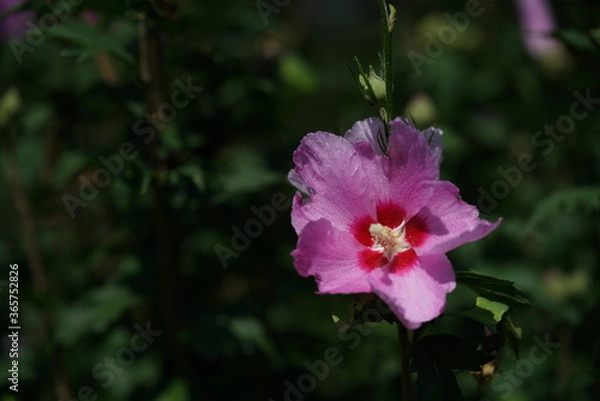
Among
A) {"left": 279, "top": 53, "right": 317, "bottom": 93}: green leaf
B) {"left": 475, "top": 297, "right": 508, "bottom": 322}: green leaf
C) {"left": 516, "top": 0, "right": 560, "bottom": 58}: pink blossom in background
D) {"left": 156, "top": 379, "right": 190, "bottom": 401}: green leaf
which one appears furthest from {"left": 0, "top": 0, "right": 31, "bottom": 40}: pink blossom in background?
{"left": 475, "top": 297, "right": 508, "bottom": 322}: green leaf

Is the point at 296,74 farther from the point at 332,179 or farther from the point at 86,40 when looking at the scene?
the point at 332,179

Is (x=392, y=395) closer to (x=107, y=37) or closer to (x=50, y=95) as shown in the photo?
(x=107, y=37)

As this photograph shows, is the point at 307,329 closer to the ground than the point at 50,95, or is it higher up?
closer to the ground

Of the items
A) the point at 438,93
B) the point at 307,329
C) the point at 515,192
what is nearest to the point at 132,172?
the point at 307,329

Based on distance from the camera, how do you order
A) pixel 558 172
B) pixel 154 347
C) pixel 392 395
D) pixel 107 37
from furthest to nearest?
1. pixel 558 172
2. pixel 154 347
3. pixel 392 395
4. pixel 107 37

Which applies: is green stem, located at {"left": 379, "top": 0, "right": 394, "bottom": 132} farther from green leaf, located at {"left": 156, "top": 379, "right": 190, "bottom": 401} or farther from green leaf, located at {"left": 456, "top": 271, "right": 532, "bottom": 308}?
green leaf, located at {"left": 156, "top": 379, "right": 190, "bottom": 401}

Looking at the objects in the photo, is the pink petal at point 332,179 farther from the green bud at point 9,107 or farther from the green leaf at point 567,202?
the green bud at point 9,107

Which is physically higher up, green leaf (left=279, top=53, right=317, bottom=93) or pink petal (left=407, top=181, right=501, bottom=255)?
pink petal (left=407, top=181, right=501, bottom=255)
